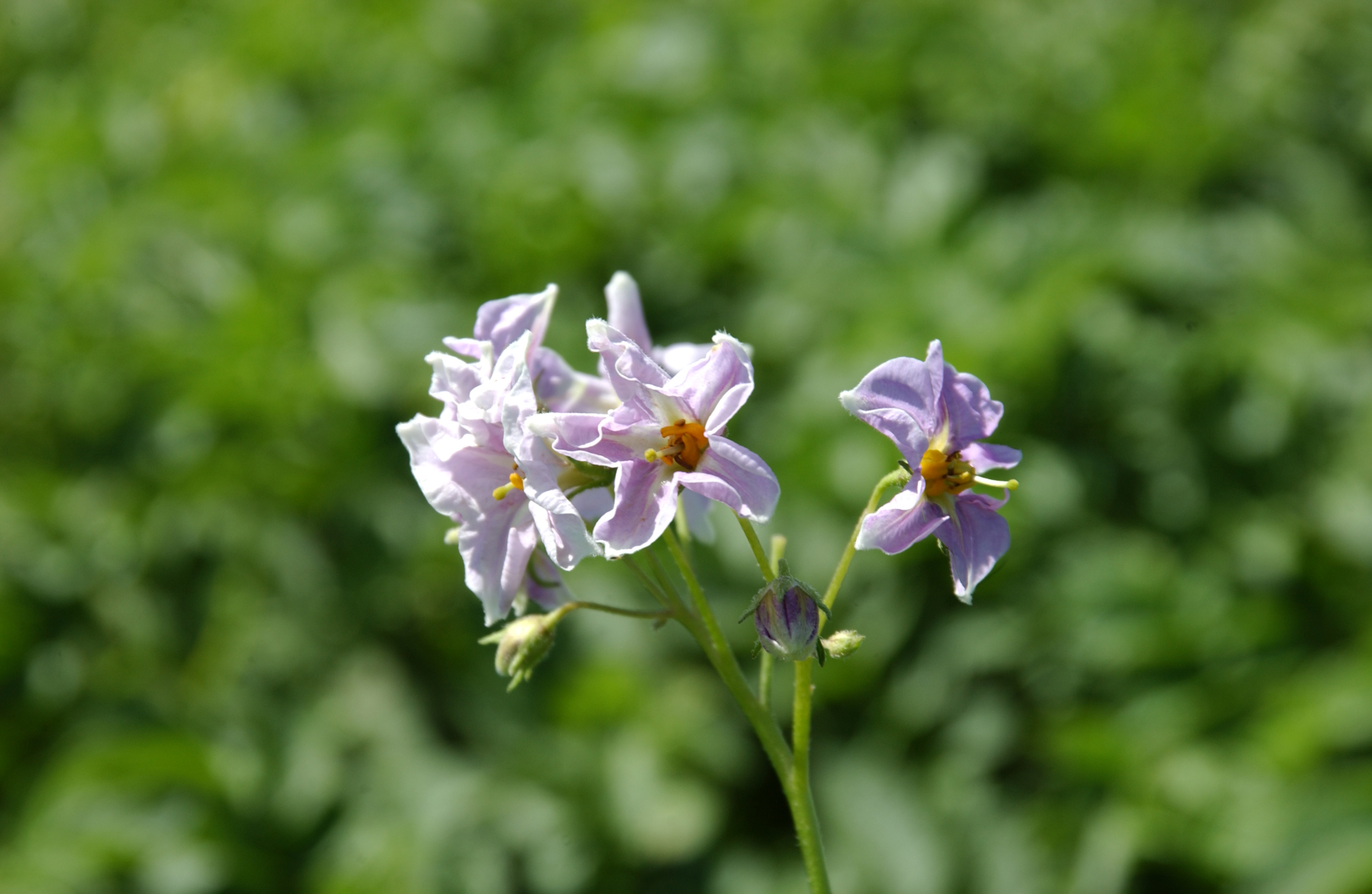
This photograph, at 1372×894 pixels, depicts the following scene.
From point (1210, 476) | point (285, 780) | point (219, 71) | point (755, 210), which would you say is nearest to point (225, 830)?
point (285, 780)

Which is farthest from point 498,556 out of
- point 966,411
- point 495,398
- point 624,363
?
point 966,411

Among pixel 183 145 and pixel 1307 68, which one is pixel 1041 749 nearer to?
pixel 1307 68

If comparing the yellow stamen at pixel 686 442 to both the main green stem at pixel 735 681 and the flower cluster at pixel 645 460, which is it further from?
the main green stem at pixel 735 681

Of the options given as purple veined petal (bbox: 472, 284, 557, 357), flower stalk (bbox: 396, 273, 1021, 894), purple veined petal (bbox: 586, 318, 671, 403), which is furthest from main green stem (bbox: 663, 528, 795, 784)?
purple veined petal (bbox: 472, 284, 557, 357)

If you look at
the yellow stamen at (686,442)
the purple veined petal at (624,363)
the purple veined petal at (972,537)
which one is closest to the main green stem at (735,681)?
the yellow stamen at (686,442)

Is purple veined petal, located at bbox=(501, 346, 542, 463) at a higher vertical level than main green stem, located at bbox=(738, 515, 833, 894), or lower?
higher

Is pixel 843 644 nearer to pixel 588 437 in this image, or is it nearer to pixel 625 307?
pixel 588 437

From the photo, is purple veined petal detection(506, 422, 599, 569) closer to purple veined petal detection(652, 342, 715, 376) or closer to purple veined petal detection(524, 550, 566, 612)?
purple veined petal detection(524, 550, 566, 612)
